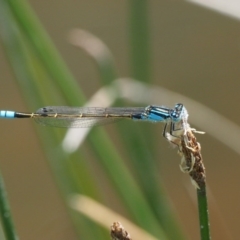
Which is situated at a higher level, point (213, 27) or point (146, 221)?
point (213, 27)

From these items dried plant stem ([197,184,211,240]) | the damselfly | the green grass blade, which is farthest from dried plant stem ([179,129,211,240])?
the damselfly

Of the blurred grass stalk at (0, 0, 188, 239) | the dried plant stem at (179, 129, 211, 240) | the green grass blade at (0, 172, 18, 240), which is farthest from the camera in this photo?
the blurred grass stalk at (0, 0, 188, 239)

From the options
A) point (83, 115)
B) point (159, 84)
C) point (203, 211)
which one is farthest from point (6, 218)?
point (159, 84)

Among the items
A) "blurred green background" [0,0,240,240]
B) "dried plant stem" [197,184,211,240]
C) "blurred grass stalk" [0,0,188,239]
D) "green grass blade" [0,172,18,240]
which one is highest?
"blurred green background" [0,0,240,240]

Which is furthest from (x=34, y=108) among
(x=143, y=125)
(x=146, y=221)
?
(x=143, y=125)

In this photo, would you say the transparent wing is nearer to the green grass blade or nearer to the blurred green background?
the green grass blade

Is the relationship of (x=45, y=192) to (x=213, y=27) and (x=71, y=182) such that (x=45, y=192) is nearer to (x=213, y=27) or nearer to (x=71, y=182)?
(x=213, y=27)
